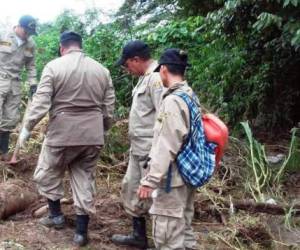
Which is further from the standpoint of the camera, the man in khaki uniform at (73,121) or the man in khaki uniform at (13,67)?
the man in khaki uniform at (13,67)

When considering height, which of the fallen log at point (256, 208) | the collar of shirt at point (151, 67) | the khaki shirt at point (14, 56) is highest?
the khaki shirt at point (14, 56)

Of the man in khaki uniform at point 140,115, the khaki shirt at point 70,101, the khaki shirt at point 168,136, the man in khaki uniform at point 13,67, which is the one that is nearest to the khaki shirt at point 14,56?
the man in khaki uniform at point 13,67

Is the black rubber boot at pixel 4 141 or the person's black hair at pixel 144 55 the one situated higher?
the person's black hair at pixel 144 55

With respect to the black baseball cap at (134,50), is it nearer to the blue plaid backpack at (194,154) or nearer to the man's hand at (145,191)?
the blue plaid backpack at (194,154)

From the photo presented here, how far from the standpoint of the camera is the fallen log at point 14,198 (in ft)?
17.2

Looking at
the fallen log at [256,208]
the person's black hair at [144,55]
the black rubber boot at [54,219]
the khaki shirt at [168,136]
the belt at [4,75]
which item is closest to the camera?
the khaki shirt at [168,136]

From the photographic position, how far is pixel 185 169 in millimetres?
3707

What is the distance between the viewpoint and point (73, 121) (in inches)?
183

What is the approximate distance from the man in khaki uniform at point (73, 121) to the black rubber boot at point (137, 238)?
34cm

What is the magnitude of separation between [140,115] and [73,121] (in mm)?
605

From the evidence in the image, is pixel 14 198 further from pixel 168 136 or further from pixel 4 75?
pixel 168 136

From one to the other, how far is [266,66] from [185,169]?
5.20 m

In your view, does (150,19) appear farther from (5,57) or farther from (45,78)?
(45,78)

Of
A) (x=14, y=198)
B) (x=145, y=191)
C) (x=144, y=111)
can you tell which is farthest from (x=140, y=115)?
(x=14, y=198)
